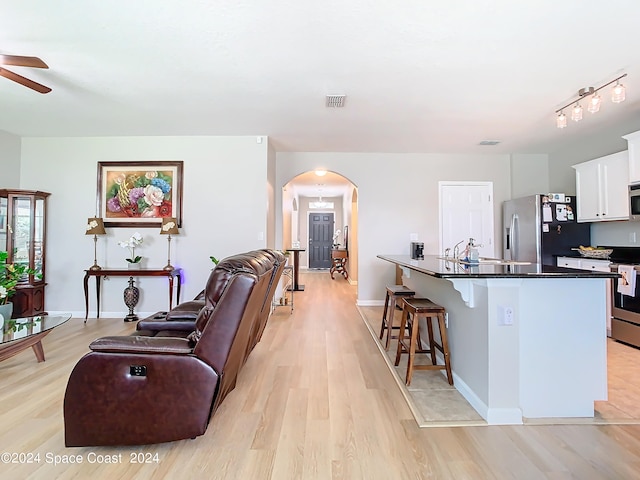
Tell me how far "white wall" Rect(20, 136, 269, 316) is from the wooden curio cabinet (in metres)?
0.18

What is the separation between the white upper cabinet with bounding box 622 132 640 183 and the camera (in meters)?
3.54

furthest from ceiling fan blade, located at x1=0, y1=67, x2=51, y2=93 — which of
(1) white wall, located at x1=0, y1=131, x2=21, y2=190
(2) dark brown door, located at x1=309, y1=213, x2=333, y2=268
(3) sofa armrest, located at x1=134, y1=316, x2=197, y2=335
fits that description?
(2) dark brown door, located at x1=309, y1=213, x2=333, y2=268

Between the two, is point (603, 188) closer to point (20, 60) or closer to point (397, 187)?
point (397, 187)

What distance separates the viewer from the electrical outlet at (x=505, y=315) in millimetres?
1949

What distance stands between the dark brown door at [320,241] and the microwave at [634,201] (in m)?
8.49

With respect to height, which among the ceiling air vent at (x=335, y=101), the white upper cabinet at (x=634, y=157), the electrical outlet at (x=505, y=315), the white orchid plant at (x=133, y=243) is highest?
the ceiling air vent at (x=335, y=101)

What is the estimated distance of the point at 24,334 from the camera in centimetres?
252

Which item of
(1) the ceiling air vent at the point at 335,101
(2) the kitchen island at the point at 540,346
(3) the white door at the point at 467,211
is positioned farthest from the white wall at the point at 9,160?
(3) the white door at the point at 467,211

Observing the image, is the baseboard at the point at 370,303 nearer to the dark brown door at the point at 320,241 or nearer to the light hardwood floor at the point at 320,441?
the light hardwood floor at the point at 320,441

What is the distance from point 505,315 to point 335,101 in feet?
8.23

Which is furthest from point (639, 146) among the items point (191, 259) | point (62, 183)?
point (62, 183)

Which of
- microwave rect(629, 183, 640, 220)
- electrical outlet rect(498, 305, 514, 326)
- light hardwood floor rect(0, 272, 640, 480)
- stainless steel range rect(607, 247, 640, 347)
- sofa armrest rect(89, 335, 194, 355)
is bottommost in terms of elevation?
light hardwood floor rect(0, 272, 640, 480)

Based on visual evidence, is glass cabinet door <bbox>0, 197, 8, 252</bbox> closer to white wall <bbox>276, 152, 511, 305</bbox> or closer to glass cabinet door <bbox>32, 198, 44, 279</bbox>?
glass cabinet door <bbox>32, 198, 44, 279</bbox>

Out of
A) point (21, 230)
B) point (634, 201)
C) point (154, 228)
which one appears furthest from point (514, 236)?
point (21, 230)
